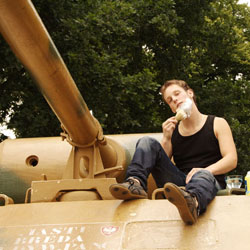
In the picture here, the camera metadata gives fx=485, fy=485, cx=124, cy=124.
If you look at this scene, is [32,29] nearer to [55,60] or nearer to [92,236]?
[55,60]

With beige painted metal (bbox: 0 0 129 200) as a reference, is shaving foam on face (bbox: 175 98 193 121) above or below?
above

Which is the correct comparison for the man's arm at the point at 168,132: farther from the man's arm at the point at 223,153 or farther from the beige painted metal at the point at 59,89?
the beige painted metal at the point at 59,89

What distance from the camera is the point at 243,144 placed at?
12.7 meters

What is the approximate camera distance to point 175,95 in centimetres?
422

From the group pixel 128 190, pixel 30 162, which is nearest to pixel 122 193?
pixel 128 190

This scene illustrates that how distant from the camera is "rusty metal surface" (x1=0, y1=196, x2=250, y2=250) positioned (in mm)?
2926

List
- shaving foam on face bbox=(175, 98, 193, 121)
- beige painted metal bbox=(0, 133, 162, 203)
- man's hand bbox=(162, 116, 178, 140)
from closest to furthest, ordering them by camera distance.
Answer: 1. shaving foam on face bbox=(175, 98, 193, 121)
2. man's hand bbox=(162, 116, 178, 140)
3. beige painted metal bbox=(0, 133, 162, 203)

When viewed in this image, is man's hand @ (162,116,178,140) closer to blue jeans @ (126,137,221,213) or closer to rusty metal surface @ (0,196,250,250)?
blue jeans @ (126,137,221,213)

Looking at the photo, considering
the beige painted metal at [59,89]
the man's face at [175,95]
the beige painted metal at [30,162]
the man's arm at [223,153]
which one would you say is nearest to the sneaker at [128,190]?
the man's arm at [223,153]

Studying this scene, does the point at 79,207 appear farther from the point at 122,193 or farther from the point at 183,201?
the point at 183,201

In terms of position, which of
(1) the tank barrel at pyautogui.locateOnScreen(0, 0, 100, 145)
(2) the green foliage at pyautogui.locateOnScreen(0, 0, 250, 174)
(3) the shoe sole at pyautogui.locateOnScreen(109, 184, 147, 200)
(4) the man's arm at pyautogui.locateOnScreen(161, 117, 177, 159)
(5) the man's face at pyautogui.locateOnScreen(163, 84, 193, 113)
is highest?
(2) the green foliage at pyautogui.locateOnScreen(0, 0, 250, 174)

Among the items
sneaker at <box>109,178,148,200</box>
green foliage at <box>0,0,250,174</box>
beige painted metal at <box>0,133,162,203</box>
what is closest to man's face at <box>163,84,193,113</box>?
beige painted metal at <box>0,133,162,203</box>

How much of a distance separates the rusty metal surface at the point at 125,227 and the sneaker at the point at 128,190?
62mm

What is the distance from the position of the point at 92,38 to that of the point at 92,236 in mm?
6262
